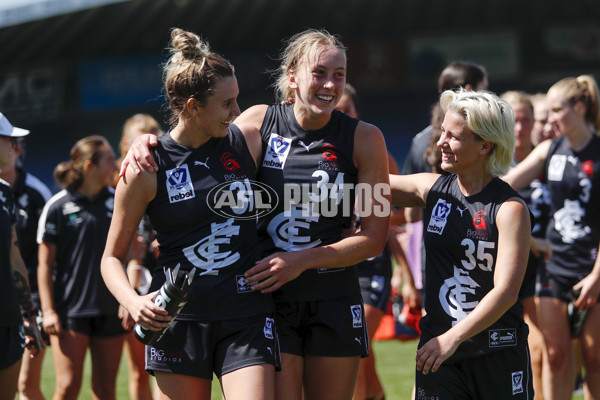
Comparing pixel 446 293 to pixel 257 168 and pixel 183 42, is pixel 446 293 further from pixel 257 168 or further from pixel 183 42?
pixel 183 42

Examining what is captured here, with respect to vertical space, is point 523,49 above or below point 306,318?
above

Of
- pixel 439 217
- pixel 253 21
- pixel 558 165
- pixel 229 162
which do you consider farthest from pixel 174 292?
pixel 253 21

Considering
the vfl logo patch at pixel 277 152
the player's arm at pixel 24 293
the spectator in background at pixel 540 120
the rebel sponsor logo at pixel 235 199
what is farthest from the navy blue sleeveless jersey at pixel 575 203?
the player's arm at pixel 24 293

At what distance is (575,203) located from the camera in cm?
535

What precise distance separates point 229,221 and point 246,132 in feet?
1.47

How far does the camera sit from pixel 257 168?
3.67m

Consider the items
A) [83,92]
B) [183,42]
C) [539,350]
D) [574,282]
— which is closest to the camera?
[183,42]

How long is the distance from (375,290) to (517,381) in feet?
6.04

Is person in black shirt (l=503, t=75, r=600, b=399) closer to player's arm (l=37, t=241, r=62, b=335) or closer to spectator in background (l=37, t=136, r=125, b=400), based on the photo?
spectator in background (l=37, t=136, r=125, b=400)

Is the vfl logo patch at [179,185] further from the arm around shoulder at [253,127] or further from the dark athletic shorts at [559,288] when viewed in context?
the dark athletic shorts at [559,288]

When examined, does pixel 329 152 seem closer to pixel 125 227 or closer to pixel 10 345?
pixel 125 227

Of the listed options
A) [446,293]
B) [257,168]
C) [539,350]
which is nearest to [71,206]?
[257,168]

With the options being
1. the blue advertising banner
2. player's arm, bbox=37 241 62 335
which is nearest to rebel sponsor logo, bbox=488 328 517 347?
player's arm, bbox=37 241 62 335

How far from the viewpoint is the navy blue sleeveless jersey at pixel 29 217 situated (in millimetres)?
6184
